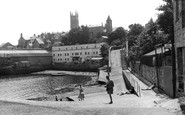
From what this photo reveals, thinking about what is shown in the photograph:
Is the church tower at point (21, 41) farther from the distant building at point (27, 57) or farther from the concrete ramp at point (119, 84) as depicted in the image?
the concrete ramp at point (119, 84)

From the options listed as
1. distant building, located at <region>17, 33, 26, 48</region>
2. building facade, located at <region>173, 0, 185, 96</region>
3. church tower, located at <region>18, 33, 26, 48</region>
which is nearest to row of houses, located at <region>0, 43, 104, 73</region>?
distant building, located at <region>17, 33, 26, 48</region>

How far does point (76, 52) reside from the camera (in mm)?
105750

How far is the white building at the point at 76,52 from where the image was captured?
10050 centimetres

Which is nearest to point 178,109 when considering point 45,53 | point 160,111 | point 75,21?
point 160,111

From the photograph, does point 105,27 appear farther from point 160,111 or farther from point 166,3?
point 160,111

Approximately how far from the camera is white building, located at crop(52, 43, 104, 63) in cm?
10050

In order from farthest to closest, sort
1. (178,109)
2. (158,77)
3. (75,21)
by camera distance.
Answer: (75,21) → (158,77) → (178,109)

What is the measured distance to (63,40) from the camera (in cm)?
12181

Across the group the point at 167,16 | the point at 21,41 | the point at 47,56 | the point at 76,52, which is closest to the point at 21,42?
the point at 21,41

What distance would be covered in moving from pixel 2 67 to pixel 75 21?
90.6 m

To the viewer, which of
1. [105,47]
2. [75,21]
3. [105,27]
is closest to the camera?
[105,47]

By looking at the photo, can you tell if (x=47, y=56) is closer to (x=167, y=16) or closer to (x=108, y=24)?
(x=108, y=24)

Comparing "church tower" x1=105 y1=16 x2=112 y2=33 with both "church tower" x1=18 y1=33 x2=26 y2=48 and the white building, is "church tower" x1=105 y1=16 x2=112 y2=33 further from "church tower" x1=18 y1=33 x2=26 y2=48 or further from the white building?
"church tower" x1=18 y1=33 x2=26 y2=48

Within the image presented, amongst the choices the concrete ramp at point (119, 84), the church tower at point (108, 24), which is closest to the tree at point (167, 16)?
the concrete ramp at point (119, 84)
